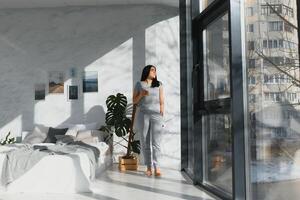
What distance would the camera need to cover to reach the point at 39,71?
7.32m

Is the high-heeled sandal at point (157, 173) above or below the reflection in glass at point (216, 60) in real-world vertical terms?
below

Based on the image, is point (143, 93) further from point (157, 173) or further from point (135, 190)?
A: point (135, 190)

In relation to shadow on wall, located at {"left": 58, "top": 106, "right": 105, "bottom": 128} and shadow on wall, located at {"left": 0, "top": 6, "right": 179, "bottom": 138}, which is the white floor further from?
shadow on wall, located at {"left": 0, "top": 6, "right": 179, "bottom": 138}

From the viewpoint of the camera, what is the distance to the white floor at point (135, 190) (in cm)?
386

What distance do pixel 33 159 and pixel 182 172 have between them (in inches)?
101

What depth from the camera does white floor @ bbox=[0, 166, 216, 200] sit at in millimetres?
3863

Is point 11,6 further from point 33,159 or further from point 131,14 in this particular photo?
point 33,159

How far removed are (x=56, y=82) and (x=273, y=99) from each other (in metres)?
5.41

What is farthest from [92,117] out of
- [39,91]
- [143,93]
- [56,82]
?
[143,93]

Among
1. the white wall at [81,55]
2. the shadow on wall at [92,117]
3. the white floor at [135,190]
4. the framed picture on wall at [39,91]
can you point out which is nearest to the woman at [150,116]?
the white floor at [135,190]

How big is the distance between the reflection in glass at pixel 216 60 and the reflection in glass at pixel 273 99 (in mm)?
533

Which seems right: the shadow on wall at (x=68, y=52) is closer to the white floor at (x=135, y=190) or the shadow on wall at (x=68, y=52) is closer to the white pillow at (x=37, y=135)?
the white pillow at (x=37, y=135)

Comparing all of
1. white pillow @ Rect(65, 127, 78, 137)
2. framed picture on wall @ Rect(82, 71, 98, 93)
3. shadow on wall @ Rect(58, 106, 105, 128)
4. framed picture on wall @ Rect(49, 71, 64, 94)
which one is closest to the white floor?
white pillow @ Rect(65, 127, 78, 137)

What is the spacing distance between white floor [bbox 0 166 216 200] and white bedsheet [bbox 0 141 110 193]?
14 centimetres
